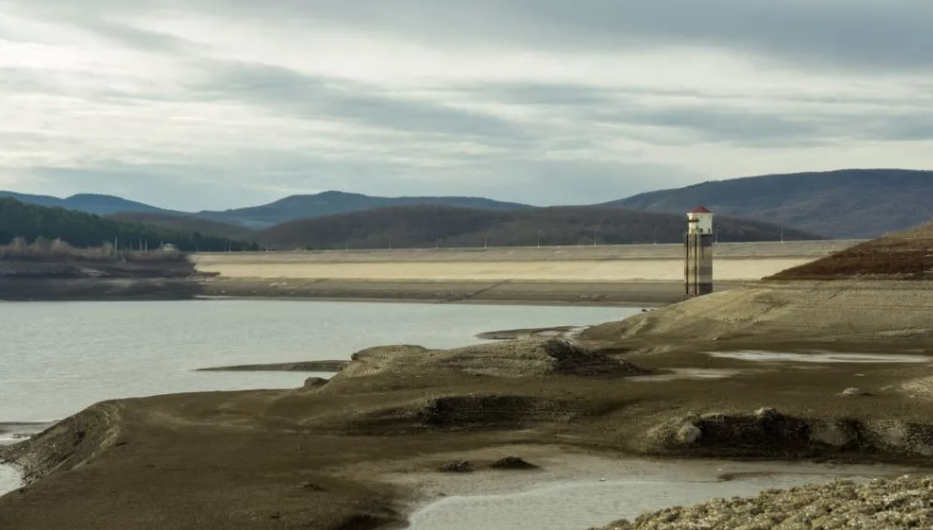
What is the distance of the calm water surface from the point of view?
53469 millimetres

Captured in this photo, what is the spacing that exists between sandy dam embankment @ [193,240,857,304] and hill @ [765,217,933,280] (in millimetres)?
44507

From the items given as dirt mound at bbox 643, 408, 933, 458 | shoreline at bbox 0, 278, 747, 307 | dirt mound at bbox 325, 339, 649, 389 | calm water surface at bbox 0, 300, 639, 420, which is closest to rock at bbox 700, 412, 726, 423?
dirt mound at bbox 643, 408, 933, 458

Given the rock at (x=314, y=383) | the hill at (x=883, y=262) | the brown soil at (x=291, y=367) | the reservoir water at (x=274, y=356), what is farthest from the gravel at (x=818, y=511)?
the hill at (x=883, y=262)

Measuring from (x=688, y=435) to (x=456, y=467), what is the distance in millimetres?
6149

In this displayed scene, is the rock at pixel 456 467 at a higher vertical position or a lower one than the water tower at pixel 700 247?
lower

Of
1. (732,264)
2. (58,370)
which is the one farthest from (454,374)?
(732,264)

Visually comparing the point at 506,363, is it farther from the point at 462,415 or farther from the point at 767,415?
the point at 767,415

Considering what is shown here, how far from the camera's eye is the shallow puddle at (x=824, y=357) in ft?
164

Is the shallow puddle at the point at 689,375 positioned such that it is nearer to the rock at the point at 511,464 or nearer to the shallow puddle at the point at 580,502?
the rock at the point at 511,464

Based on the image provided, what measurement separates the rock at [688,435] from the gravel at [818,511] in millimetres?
8490

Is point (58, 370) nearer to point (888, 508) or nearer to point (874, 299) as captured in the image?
point (874, 299)

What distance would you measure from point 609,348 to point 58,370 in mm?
26791

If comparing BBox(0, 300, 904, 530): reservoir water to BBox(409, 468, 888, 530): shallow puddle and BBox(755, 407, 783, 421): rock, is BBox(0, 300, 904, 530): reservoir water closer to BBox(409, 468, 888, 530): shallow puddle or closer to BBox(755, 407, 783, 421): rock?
BBox(409, 468, 888, 530): shallow puddle

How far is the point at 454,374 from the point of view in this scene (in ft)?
134
